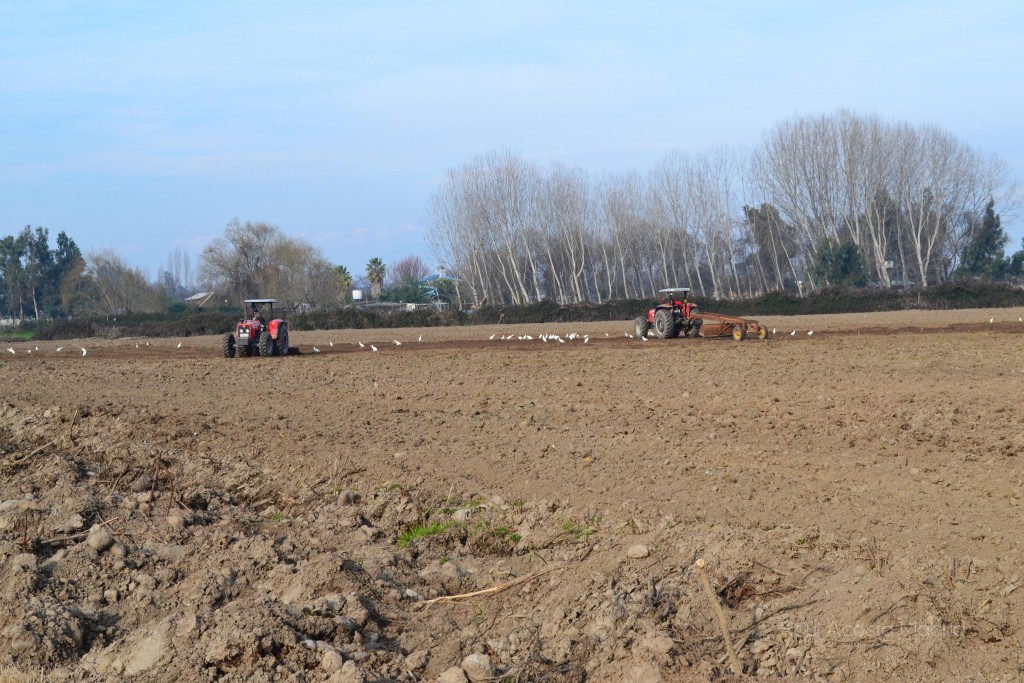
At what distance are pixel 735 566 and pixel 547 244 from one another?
7160cm

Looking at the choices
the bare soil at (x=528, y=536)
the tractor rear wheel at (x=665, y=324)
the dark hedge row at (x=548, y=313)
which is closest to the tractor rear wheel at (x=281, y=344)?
the tractor rear wheel at (x=665, y=324)

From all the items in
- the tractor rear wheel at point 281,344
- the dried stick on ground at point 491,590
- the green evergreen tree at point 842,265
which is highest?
the green evergreen tree at point 842,265

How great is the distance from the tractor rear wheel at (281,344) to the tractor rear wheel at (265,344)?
12.5 inches

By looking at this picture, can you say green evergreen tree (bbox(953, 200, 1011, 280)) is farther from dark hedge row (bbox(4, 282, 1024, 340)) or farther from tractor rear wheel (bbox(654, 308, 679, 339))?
tractor rear wheel (bbox(654, 308, 679, 339))

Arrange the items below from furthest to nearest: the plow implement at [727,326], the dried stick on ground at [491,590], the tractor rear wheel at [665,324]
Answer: the tractor rear wheel at [665,324], the plow implement at [727,326], the dried stick on ground at [491,590]

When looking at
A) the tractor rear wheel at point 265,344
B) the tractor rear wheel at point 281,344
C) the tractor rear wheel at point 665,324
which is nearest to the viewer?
the tractor rear wheel at point 265,344

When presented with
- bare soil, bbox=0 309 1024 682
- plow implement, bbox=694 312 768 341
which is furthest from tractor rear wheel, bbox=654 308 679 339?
bare soil, bbox=0 309 1024 682

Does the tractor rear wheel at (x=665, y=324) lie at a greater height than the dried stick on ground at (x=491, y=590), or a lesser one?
greater

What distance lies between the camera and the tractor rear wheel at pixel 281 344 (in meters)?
27.2

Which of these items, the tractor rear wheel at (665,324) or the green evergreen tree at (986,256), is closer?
the tractor rear wheel at (665,324)

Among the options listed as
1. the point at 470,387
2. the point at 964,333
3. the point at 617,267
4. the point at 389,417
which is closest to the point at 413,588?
the point at 389,417

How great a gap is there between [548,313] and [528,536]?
153 feet

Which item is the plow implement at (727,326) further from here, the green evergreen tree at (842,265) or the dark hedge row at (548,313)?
the green evergreen tree at (842,265)

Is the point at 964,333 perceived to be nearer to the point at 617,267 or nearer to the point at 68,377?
the point at 68,377
